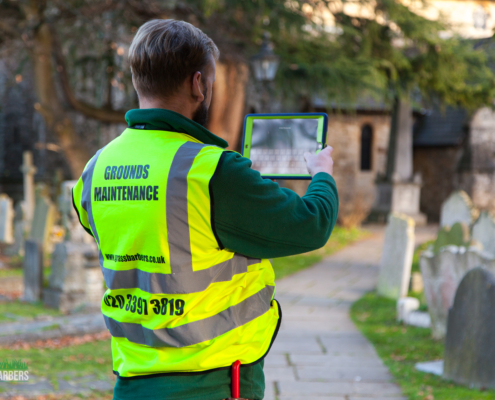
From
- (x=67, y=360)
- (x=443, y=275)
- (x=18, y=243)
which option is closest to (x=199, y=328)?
(x=67, y=360)

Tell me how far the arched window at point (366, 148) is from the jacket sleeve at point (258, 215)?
21851 millimetres

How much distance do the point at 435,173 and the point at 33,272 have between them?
60.7ft

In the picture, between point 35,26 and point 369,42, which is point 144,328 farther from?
point 369,42

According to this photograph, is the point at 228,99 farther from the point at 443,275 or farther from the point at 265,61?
the point at 443,275

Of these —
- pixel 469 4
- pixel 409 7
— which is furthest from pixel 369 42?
pixel 469 4

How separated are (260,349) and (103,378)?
3.27m

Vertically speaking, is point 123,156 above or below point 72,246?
above

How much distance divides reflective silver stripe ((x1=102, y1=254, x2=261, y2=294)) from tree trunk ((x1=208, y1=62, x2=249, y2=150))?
9.53 m

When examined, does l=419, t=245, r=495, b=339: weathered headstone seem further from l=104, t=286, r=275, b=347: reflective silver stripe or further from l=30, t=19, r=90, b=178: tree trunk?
l=30, t=19, r=90, b=178: tree trunk

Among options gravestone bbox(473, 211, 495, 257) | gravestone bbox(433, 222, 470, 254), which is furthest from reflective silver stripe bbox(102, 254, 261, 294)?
gravestone bbox(473, 211, 495, 257)

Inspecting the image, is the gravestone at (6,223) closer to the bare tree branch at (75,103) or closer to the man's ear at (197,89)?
the bare tree branch at (75,103)

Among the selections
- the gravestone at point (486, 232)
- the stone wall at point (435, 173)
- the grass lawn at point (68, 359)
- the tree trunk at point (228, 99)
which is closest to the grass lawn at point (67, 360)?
the grass lawn at point (68, 359)

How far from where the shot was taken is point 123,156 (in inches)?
60.2

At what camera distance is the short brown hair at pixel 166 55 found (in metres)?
1.44
